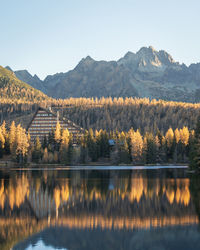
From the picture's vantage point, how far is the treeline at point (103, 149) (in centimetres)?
16769

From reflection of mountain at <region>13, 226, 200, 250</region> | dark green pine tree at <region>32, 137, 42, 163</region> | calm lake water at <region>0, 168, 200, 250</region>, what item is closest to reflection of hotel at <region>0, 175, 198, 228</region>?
calm lake water at <region>0, 168, 200, 250</region>

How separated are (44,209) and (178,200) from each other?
55.1 ft

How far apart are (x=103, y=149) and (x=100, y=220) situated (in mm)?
141333

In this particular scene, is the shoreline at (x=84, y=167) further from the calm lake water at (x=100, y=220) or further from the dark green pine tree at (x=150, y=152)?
the calm lake water at (x=100, y=220)

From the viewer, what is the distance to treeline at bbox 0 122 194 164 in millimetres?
167688

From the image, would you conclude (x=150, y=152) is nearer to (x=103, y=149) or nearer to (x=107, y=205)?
(x=103, y=149)

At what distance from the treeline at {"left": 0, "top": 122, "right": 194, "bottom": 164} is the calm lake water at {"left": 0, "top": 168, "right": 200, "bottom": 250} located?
357 feet

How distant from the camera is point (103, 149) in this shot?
17988cm

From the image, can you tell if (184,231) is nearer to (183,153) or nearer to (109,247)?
(109,247)

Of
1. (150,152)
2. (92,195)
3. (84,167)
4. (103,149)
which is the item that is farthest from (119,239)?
(103,149)

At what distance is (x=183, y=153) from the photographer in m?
178

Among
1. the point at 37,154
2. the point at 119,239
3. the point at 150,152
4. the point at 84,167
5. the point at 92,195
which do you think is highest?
the point at 119,239

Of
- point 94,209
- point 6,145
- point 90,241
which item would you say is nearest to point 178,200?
point 94,209

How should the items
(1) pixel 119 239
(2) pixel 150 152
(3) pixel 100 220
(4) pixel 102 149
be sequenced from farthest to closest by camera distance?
(4) pixel 102 149
(2) pixel 150 152
(3) pixel 100 220
(1) pixel 119 239
